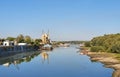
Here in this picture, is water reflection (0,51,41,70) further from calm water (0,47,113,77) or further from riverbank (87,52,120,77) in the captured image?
riverbank (87,52,120,77)

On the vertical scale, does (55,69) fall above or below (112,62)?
below

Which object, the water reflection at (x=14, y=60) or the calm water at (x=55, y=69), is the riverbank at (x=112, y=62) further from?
the water reflection at (x=14, y=60)

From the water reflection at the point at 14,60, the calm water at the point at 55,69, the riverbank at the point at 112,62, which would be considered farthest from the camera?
the water reflection at the point at 14,60

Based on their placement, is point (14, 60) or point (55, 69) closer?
point (55, 69)

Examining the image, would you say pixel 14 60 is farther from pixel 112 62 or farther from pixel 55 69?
pixel 55 69

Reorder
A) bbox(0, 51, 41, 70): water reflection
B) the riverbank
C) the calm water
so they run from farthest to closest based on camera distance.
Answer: bbox(0, 51, 41, 70): water reflection < the riverbank < the calm water

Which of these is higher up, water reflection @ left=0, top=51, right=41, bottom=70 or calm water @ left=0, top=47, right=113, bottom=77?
water reflection @ left=0, top=51, right=41, bottom=70

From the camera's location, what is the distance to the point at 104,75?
5062 centimetres

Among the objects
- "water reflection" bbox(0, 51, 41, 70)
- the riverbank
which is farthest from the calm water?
the riverbank

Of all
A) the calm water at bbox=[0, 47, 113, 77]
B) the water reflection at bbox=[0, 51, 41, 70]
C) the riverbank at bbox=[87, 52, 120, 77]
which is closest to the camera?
the calm water at bbox=[0, 47, 113, 77]

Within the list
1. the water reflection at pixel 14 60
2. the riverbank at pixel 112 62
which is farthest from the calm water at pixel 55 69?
the riverbank at pixel 112 62

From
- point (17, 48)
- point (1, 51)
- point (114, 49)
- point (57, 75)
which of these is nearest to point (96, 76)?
point (57, 75)

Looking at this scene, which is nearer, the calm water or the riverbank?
the calm water

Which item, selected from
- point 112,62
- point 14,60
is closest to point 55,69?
point 112,62
